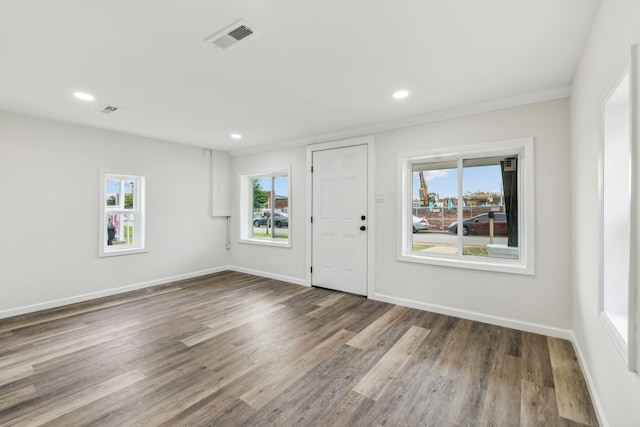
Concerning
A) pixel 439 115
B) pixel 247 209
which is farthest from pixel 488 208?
pixel 247 209

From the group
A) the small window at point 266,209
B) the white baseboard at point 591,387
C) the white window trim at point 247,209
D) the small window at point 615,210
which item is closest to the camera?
the small window at point 615,210

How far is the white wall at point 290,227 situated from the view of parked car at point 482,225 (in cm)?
237

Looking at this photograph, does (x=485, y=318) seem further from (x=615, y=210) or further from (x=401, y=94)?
(x=401, y=94)

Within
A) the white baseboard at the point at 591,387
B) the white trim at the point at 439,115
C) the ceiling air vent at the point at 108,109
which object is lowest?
the white baseboard at the point at 591,387

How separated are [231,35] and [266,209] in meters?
3.95

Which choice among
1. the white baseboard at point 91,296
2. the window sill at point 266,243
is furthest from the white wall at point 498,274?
the white baseboard at point 91,296

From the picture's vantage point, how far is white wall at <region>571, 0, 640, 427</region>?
51.0 inches

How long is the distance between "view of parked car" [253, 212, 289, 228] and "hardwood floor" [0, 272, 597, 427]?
2.01 m

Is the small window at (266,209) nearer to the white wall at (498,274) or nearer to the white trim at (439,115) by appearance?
the white trim at (439,115)

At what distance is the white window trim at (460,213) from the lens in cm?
294

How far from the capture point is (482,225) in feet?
11.1

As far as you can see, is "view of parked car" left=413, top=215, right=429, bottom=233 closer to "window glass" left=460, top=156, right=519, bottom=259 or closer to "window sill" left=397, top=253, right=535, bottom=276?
"window sill" left=397, top=253, right=535, bottom=276

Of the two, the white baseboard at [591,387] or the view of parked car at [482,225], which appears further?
the view of parked car at [482,225]

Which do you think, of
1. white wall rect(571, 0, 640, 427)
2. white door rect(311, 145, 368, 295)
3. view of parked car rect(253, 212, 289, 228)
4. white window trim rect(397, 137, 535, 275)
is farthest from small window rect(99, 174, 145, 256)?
white wall rect(571, 0, 640, 427)
